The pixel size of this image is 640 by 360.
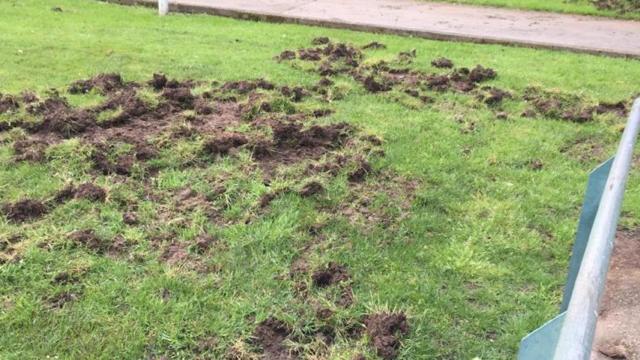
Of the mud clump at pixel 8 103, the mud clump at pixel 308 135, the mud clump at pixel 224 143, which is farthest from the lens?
the mud clump at pixel 8 103

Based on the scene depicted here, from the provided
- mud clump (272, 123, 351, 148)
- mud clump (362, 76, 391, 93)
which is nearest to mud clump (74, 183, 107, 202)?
mud clump (272, 123, 351, 148)

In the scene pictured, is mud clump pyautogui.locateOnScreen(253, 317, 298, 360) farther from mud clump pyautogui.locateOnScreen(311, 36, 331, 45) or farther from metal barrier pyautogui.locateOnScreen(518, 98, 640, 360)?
mud clump pyautogui.locateOnScreen(311, 36, 331, 45)

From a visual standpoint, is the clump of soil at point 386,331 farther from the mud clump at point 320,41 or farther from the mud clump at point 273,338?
the mud clump at point 320,41

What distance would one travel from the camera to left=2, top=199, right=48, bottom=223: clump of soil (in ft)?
13.5

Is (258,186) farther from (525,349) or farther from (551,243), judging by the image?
(525,349)

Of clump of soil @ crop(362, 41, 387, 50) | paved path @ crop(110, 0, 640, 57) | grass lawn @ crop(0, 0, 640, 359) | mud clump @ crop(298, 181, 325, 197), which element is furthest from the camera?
paved path @ crop(110, 0, 640, 57)

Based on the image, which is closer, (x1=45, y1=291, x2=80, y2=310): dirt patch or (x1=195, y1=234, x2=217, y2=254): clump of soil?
(x1=45, y1=291, x2=80, y2=310): dirt patch

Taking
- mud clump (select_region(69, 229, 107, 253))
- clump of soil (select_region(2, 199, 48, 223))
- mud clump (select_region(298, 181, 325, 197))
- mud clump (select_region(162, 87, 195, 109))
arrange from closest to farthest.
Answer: mud clump (select_region(69, 229, 107, 253)), clump of soil (select_region(2, 199, 48, 223)), mud clump (select_region(298, 181, 325, 197)), mud clump (select_region(162, 87, 195, 109))

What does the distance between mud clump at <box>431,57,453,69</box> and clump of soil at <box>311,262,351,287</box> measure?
15.5 feet

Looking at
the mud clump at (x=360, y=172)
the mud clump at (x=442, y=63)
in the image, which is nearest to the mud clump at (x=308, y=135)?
the mud clump at (x=360, y=172)

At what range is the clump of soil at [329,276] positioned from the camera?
12.0 ft

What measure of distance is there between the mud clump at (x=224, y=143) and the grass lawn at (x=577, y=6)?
9101 millimetres

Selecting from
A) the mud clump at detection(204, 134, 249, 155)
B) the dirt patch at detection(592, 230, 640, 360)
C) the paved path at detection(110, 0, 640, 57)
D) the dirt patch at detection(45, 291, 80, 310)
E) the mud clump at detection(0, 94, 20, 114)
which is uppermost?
the paved path at detection(110, 0, 640, 57)

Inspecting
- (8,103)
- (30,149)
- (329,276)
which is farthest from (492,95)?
(8,103)
